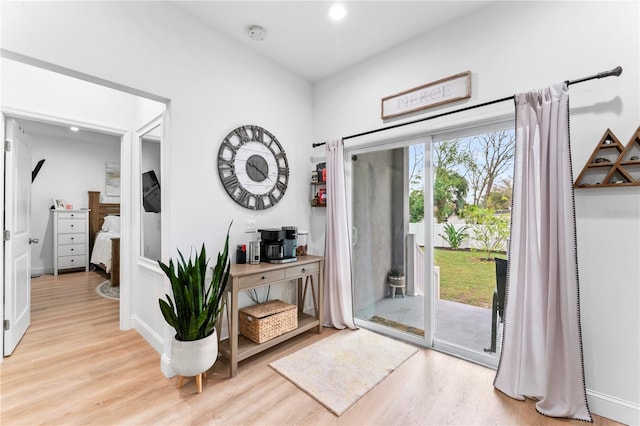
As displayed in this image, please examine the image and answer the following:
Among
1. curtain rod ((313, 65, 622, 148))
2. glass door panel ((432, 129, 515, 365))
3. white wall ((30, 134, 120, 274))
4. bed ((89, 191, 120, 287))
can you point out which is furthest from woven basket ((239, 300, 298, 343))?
white wall ((30, 134, 120, 274))

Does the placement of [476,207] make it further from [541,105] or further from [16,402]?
[16,402]

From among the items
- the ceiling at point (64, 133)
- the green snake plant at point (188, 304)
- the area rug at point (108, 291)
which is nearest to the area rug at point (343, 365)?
the green snake plant at point (188, 304)

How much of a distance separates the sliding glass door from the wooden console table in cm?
61

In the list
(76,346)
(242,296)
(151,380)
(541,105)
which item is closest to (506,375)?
(541,105)

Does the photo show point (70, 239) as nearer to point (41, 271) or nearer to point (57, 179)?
point (41, 271)

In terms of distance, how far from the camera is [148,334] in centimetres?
266

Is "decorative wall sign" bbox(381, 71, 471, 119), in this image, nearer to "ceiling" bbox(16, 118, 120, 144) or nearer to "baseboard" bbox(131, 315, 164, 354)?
"baseboard" bbox(131, 315, 164, 354)

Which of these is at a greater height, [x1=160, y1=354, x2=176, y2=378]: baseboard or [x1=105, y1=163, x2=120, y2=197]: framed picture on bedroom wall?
[x1=105, y1=163, x2=120, y2=197]: framed picture on bedroom wall

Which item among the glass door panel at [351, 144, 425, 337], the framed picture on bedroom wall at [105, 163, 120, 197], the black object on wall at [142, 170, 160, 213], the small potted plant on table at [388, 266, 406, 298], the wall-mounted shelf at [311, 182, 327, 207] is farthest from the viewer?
the framed picture on bedroom wall at [105, 163, 120, 197]

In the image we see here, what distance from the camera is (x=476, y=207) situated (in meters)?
2.35

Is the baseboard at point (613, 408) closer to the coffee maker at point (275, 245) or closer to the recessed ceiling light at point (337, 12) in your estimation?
the coffee maker at point (275, 245)

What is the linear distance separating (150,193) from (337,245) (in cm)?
190

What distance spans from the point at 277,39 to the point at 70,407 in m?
3.19

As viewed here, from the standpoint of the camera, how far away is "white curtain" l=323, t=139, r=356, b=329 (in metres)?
2.94
